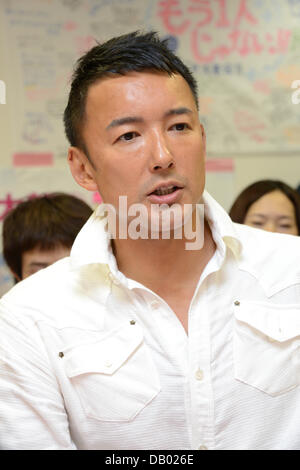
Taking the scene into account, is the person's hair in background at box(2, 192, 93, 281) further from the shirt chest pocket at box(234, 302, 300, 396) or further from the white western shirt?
the shirt chest pocket at box(234, 302, 300, 396)

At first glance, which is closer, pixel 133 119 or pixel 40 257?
pixel 133 119

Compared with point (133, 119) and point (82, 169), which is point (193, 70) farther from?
point (133, 119)

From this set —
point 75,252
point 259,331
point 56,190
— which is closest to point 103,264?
point 75,252

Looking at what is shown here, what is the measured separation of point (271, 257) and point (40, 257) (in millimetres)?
905

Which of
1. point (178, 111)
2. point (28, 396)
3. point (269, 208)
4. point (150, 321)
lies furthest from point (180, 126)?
point (269, 208)

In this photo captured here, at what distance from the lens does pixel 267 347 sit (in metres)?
1.24

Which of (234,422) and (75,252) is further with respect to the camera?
(75,252)

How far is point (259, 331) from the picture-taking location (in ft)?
4.06

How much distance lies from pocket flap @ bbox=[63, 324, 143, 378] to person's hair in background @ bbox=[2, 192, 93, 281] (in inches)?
29.8

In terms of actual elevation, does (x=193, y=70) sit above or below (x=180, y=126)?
above

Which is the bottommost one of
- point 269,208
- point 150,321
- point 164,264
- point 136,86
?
point 150,321

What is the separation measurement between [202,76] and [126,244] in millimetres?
1753
